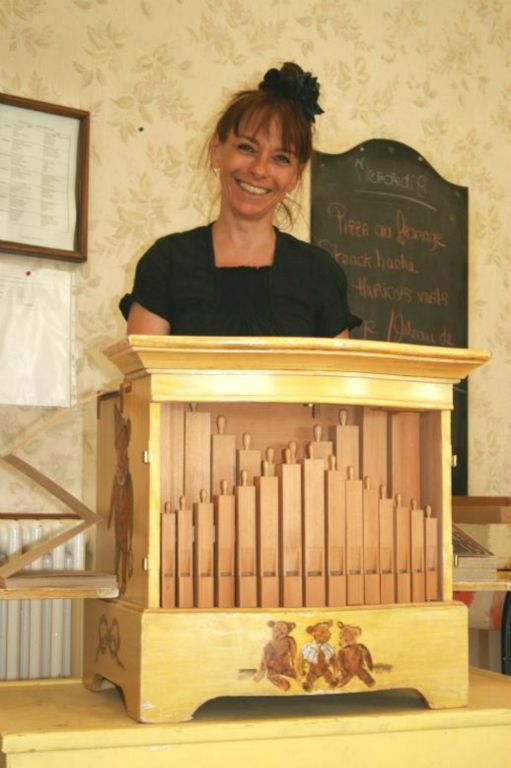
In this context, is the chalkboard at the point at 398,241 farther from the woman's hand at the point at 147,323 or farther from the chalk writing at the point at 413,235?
the woman's hand at the point at 147,323

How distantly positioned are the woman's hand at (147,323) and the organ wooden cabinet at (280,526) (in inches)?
4.9

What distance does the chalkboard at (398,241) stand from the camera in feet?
9.45

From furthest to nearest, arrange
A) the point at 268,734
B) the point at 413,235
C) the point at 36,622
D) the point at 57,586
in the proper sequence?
1. the point at 413,235
2. the point at 36,622
3. the point at 57,586
4. the point at 268,734

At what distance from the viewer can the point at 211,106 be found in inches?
106

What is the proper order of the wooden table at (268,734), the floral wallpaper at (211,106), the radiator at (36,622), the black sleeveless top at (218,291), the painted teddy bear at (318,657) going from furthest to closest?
1. the floral wallpaper at (211,106)
2. the radiator at (36,622)
3. the black sleeveless top at (218,291)
4. the painted teddy bear at (318,657)
5. the wooden table at (268,734)

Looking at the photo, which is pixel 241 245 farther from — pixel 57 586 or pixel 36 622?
pixel 36 622

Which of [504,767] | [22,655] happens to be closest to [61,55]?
[22,655]

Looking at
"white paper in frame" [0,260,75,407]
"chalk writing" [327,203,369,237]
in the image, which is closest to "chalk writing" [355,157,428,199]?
"chalk writing" [327,203,369,237]

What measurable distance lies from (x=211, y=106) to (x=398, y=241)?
0.63m

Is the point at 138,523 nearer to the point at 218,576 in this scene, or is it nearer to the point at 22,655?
the point at 218,576

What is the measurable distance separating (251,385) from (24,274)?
3.51 feet

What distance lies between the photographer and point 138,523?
4.88ft

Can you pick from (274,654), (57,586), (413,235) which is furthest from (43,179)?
(274,654)

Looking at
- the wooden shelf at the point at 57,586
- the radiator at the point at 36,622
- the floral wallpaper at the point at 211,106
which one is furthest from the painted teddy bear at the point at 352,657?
the radiator at the point at 36,622
